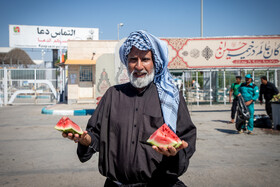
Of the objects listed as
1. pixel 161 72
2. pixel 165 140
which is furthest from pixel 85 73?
pixel 165 140

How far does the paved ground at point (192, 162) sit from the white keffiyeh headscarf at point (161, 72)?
226 cm

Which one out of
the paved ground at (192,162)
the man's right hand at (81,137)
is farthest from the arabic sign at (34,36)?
the man's right hand at (81,137)

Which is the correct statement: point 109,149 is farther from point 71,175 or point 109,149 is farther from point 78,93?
point 78,93

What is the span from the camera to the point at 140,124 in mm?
1653

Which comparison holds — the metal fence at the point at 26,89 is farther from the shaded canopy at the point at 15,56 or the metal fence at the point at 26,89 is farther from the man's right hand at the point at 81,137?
the man's right hand at the point at 81,137

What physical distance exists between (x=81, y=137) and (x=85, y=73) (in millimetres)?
18172

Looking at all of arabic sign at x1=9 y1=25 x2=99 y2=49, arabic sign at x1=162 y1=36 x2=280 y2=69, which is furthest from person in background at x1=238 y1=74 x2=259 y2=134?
arabic sign at x1=9 y1=25 x2=99 y2=49

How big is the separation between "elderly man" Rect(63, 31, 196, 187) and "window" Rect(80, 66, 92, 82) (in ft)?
58.4

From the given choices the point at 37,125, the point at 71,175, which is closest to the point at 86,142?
the point at 71,175

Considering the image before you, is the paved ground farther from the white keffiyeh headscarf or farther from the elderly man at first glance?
the white keffiyeh headscarf

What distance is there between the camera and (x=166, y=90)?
1754mm

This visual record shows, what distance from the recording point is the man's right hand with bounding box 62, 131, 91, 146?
4.94ft

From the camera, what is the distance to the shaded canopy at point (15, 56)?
32.9 meters

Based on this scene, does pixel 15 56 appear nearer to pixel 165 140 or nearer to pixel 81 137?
pixel 81 137
